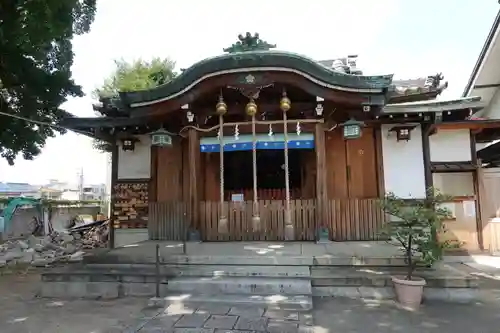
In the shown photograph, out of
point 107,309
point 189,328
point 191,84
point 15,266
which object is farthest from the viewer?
point 15,266

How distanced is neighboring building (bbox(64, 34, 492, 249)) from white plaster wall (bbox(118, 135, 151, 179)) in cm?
3

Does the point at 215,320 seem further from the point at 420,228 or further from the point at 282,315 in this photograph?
the point at 420,228

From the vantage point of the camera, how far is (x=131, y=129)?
953 cm

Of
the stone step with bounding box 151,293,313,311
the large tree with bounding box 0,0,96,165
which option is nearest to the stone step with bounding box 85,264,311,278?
the stone step with bounding box 151,293,313,311

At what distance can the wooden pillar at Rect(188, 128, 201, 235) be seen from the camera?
334 inches

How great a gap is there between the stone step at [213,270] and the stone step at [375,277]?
298mm

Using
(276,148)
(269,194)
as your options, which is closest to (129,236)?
(269,194)

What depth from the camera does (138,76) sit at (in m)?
20.5

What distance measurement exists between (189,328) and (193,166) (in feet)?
14.6

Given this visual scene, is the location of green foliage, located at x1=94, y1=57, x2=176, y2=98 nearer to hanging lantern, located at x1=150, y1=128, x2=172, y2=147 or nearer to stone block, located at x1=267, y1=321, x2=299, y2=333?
hanging lantern, located at x1=150, y1=128, x2=172, y2=147

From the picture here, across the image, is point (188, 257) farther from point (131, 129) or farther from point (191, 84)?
point (131, 129)

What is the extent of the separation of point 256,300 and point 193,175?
3.75 meters

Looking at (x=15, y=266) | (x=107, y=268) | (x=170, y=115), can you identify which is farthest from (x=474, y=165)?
(x=15, y=266)

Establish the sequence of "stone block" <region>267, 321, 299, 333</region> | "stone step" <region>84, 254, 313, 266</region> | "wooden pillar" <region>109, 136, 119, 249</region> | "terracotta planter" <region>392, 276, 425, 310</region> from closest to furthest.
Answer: "stone block" <region>267, 321, 299, 333</region> < "terracotta planter" <region>392, 276, 425, 310</region> < "stone step" <region>84, 254, 313, 266</region> < "wooden pillar" <region>109, 136, 119, 249</region>
